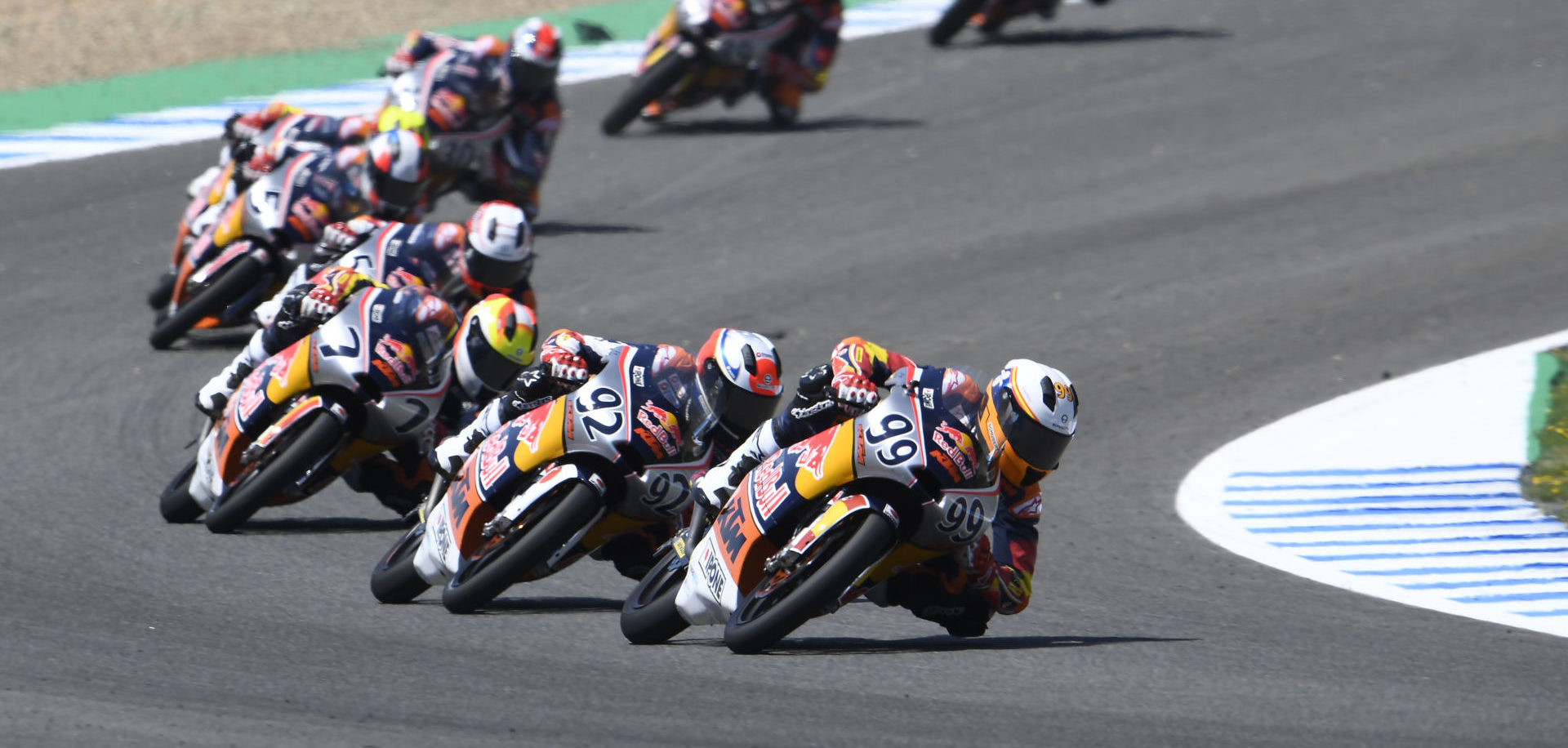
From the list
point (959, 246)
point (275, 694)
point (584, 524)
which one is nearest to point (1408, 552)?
point (584, 524)

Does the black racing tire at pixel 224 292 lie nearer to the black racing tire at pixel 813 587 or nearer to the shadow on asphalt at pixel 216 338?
the shadow on asphalt at pixel 216 338

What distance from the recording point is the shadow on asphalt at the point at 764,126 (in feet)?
60.3

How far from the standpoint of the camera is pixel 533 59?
1476 centimetres

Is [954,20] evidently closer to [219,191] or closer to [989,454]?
[219,191]

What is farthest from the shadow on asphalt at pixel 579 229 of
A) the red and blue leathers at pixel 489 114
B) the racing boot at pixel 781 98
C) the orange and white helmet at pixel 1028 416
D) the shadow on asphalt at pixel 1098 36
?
the orange and white helmet at pixel 1028 416

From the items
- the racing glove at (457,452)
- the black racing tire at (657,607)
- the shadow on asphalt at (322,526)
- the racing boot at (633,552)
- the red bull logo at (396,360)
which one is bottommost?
the shadow on asphalt at (322,526)

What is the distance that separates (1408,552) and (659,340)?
206 inches

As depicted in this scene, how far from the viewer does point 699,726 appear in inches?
230

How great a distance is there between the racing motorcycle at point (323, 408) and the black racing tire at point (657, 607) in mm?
1910

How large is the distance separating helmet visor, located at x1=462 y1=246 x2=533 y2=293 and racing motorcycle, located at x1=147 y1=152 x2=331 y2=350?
241 centimetres

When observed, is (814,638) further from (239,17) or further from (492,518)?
(239,17)

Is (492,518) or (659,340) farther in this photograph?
(659,340)

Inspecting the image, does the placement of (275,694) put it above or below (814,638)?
above

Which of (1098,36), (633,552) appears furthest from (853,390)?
(1098,36)
